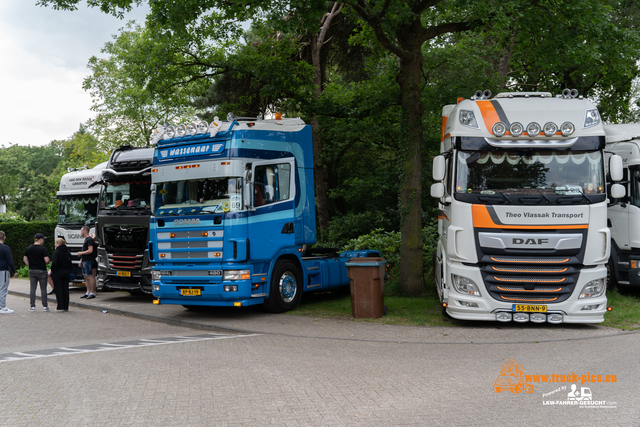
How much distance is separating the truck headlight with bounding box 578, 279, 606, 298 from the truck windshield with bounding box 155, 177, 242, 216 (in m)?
6.20

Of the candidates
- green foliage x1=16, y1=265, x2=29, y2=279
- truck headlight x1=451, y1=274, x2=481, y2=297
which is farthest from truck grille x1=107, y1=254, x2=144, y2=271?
green foliage x1=16, y1=265, x2=29, y2=279

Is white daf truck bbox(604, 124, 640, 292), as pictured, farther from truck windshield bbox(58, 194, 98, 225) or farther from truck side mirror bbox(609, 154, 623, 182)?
truck windshield bbox(58, 194, 98, 225)

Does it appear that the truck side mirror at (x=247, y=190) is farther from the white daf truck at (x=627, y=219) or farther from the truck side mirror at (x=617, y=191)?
the white daf truck at (x=627, y=219)

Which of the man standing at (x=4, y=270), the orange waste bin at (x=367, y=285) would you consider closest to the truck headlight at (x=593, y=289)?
the orange waste bin at (x=367, y=285)

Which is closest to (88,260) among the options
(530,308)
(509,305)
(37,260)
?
(37,260)

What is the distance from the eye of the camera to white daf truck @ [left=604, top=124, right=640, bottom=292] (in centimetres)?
1170

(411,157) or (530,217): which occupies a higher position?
(411,157)

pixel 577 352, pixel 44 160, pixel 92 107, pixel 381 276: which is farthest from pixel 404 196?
pixel 44 160

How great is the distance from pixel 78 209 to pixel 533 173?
13.5 metres

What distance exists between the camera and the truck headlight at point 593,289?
912 cm

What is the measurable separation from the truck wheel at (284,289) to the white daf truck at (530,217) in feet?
12.1

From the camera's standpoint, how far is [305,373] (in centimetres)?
684

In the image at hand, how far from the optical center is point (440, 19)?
1475 centimetres

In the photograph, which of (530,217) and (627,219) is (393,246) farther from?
(530,217)
